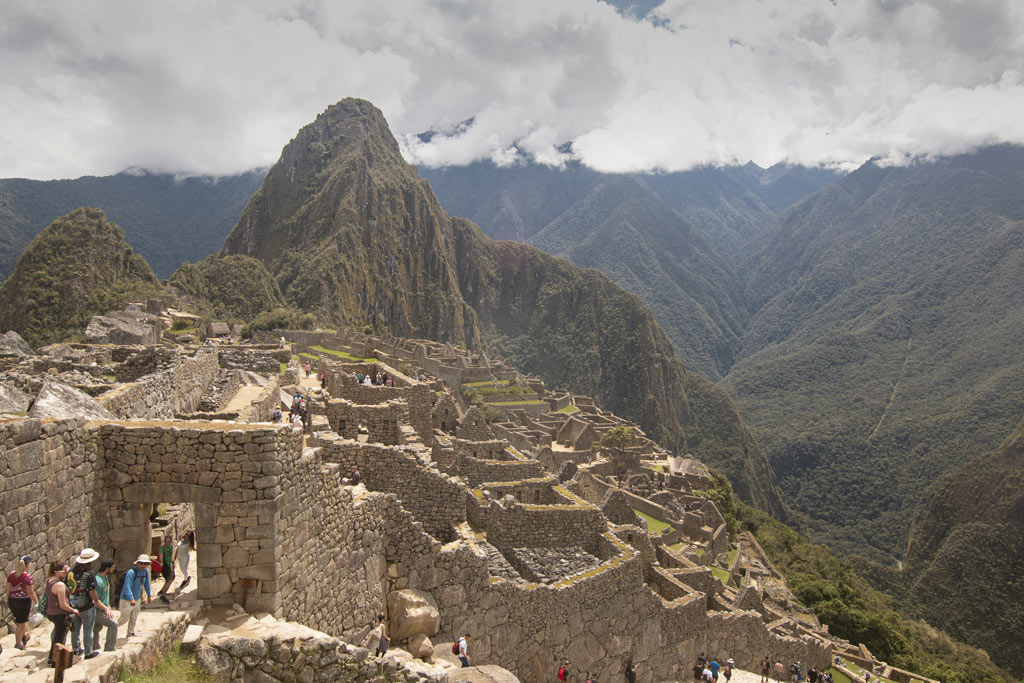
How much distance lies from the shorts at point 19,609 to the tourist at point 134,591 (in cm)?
69

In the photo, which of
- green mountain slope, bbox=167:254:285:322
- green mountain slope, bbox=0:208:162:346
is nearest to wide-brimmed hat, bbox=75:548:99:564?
green mountain slope, bbox=0:208:162:346

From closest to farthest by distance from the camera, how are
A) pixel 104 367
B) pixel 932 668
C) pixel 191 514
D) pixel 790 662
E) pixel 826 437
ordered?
pixel 191 514, pixel 104 367, pixel 790 662, pixel 932 668, pixel 826 437

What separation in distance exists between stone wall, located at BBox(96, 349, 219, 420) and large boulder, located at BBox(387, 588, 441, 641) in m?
5.22

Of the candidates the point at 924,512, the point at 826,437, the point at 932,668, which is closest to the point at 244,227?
the point at 826,437

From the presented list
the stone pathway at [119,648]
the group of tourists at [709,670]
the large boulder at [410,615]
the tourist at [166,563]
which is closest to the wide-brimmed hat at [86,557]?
the stone pathway at [119,648]

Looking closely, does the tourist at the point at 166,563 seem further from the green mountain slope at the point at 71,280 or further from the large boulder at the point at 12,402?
the green mountain slope at the point at 71,280

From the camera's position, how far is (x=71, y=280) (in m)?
73.9

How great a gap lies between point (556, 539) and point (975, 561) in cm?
8635

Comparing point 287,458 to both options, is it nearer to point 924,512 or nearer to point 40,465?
point 40,465

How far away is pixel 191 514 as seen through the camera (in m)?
8.05

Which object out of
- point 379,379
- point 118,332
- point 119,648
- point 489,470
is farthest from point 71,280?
point 119,648

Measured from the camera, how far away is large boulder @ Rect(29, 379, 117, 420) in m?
6.81

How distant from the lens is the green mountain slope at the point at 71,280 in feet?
222

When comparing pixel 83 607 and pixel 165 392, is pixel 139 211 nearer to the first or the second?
pixel 165 392
